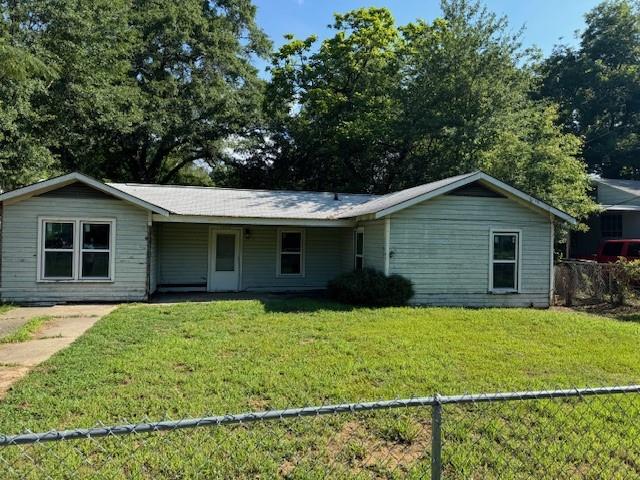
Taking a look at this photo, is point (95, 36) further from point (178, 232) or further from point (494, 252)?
point (494, 252)

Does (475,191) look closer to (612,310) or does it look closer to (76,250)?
(612,310)

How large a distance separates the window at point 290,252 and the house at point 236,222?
1.18 metres

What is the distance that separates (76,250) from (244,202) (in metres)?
5.45

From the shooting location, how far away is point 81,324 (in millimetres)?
9234

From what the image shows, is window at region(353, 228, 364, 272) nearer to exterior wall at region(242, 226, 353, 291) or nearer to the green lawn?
exterior wall at region(242, 226, 353, 291)

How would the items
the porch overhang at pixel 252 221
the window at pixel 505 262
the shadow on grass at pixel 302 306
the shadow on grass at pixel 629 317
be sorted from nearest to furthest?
the shadow on grass at pixel 629 317 → the shadow on grass at pixel 302 306 → the porch overhang at pixel 252 221 → the window at pixel 505 262

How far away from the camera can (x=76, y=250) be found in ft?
39.0

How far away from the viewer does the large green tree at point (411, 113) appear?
19.0 metres

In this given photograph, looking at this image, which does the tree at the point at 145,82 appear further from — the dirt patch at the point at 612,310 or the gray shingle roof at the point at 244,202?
the dirt patch at the point at 612,310

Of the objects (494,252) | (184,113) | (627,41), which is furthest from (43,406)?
(627,41)

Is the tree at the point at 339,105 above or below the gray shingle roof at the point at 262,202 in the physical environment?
above

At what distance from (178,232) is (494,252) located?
9.44 metres

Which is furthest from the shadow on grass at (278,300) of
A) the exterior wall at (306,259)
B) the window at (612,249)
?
the window at (612,249)

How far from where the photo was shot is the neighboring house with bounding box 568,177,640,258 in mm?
21906
